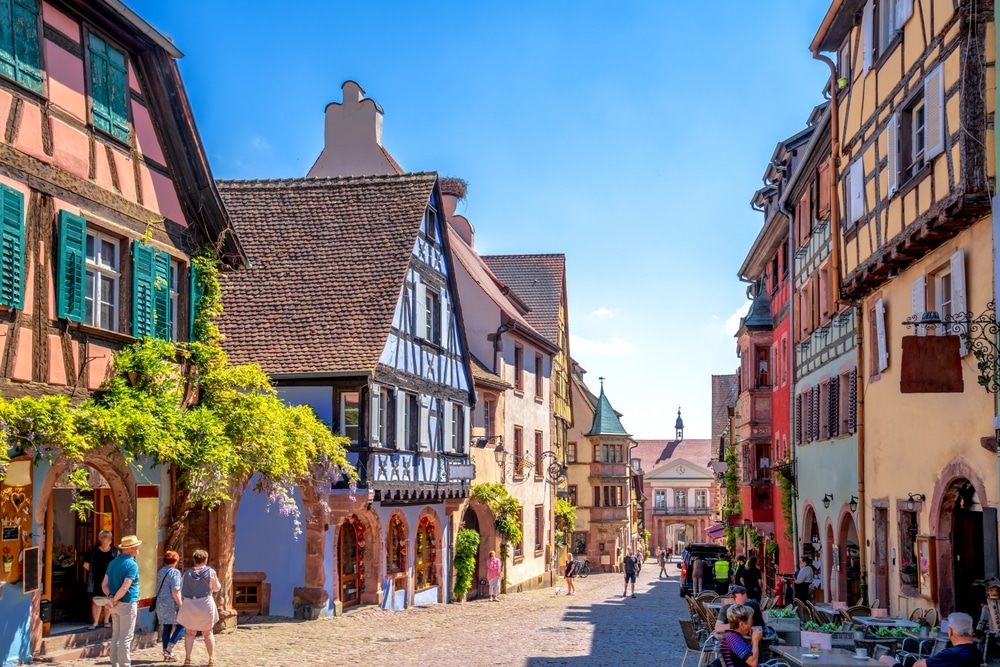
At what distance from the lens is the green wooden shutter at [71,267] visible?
1362 cm

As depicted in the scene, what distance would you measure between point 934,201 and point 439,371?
49.1ft

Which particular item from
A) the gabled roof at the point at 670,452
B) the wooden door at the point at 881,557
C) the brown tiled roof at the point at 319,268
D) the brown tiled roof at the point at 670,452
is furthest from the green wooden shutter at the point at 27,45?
the brown tiled roof at the point at 670,452

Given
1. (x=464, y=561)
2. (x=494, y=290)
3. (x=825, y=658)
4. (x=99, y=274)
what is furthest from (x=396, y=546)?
(x=825, y=658)

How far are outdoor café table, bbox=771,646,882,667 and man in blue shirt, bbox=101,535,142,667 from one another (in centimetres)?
704

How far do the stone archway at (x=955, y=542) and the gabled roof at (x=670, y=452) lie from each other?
297 feet

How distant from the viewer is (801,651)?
39.5ft

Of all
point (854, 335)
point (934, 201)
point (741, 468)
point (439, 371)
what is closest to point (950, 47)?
point (934, 201)

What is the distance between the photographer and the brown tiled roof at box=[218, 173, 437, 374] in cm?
2294

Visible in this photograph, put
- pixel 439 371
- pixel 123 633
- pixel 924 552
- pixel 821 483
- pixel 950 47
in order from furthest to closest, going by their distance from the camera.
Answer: pixel 439 371 → pixel 821 483 → pixel 924 552 → pixel 950 47 → pixel 123 633

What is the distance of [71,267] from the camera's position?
13820 mm

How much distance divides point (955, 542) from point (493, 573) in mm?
18204

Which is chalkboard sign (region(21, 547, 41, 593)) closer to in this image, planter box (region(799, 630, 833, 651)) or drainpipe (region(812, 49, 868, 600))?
planter box (region(799, 630, 833, 651))

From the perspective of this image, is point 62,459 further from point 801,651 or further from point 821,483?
point 821,483

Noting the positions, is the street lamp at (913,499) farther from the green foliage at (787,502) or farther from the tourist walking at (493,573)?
the tourist walking at (493,573)
